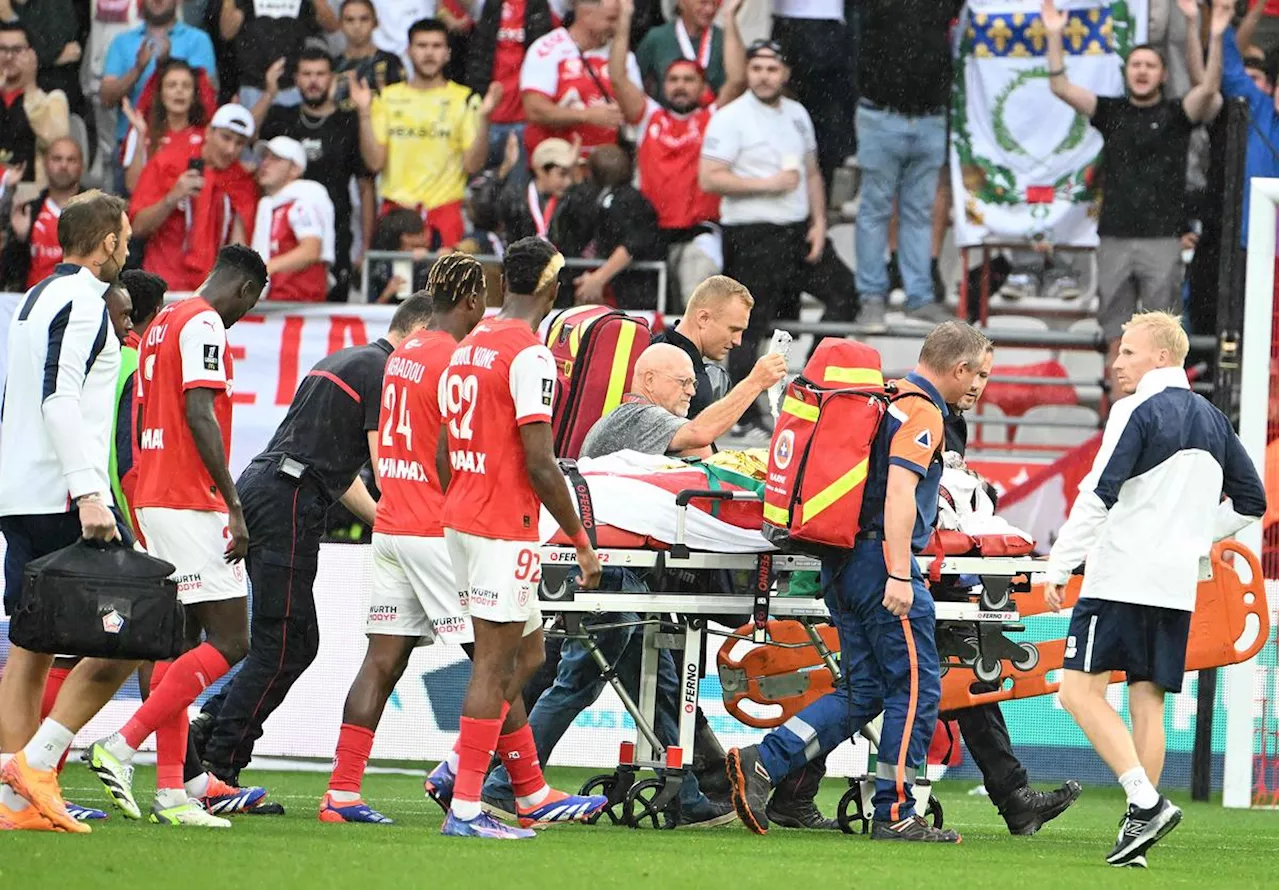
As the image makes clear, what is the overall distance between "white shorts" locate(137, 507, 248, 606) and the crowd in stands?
7059mm

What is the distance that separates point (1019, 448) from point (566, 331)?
21.5ft

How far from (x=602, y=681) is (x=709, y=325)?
1741 mm

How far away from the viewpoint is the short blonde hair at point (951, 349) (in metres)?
8.36

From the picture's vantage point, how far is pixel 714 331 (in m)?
9.42

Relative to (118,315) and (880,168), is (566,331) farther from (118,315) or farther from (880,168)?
(880,168)

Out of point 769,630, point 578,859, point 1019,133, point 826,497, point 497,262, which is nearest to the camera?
point 578,859

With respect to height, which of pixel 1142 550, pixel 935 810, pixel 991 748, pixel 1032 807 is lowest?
pixel 1032 807

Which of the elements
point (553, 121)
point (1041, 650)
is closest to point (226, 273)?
point (1041, 650)

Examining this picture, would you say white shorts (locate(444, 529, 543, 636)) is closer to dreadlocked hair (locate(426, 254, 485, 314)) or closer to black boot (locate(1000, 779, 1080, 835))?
dreadlocked hair (locate(426, 254, 485, 314))

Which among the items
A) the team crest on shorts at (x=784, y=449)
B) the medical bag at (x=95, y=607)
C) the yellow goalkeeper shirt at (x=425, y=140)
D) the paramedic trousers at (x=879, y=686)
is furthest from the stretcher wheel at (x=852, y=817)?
the yellow goalkeeper shirt at (x=425, y=140)

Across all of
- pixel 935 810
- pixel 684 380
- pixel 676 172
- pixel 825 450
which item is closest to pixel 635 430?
pixel 684 380

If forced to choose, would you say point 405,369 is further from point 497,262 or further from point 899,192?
point 899,192

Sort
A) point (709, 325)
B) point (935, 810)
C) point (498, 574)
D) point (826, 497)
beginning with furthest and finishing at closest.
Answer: point (709, 325) → point (935, 810) → point (826, 497) → point (498, 574)

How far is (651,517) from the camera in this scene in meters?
8.36
